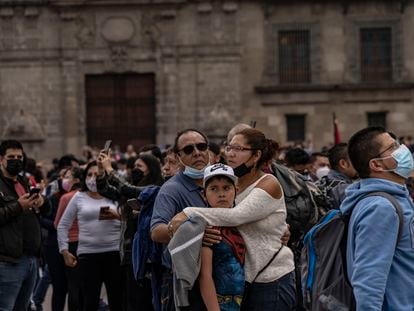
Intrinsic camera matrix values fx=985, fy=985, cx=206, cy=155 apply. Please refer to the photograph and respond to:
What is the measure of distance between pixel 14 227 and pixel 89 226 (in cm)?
154

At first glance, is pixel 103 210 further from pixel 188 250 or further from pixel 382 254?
pixel 382 254

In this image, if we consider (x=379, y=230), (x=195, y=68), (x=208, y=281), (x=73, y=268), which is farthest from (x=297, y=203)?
(x=195, y=68)

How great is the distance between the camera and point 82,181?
11195 millimetres

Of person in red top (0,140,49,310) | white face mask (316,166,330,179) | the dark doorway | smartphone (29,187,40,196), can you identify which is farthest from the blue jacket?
the dark doorway

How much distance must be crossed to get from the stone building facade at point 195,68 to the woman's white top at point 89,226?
20394 mm

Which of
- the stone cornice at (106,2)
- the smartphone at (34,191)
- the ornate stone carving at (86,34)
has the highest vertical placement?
the stone cornice at (106,2)

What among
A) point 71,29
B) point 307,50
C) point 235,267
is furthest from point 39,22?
point 235,267

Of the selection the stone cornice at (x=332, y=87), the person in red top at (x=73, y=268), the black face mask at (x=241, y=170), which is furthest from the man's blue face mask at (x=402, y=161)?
the stone cornice at (x=332, y=87)

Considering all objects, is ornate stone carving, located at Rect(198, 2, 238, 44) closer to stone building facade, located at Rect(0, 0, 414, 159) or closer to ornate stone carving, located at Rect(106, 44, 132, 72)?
stone building facade, located at Rect(0, 0, 414, 159)

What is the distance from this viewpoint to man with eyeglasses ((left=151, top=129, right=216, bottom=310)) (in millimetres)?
7148

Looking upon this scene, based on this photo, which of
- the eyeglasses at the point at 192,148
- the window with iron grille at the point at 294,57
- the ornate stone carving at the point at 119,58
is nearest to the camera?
the eyeglasses at the point at 192,148

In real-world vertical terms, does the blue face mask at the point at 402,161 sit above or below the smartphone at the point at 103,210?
above

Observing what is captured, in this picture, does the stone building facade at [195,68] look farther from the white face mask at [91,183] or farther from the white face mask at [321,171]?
the white face mask at [91,183]

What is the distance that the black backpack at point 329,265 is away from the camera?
5426 mm
